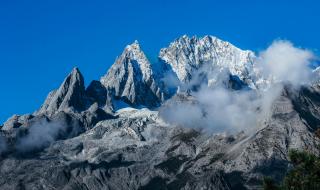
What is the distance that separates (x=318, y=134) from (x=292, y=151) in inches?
171

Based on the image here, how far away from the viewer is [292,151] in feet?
302

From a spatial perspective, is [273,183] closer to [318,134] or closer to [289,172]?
[289,172]

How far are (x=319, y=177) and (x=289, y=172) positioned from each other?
13.6ft

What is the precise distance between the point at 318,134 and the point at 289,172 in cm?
670

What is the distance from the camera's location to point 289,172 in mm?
93125

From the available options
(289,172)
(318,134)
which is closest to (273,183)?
(289,172)

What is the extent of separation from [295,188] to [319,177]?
3.17 meters

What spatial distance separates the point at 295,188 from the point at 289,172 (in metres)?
2.80

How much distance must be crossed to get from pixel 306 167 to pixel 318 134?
4.86 metres

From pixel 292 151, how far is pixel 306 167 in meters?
2.57

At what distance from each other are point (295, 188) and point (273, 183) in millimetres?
3963

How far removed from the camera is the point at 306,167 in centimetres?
9188

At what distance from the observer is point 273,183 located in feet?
309

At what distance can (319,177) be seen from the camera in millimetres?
90438
